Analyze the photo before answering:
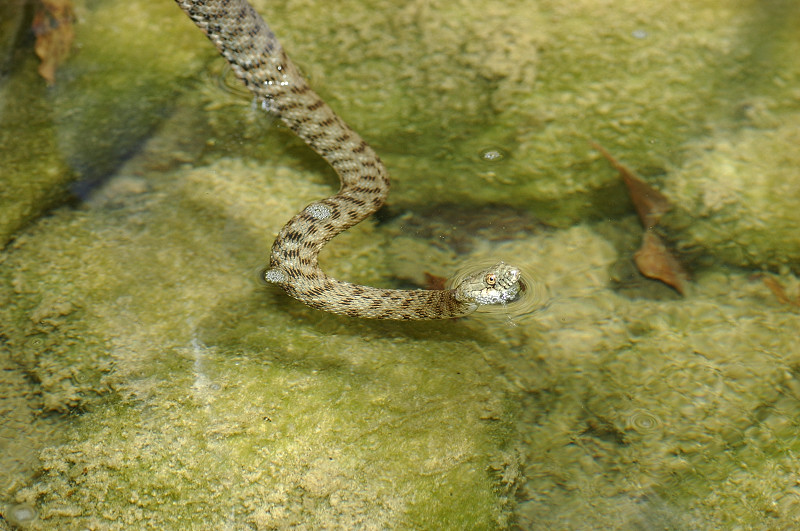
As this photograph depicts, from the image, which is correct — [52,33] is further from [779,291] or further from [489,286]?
[779,291]

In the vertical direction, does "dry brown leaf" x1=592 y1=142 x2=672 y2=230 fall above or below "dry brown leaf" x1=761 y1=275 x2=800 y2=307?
above

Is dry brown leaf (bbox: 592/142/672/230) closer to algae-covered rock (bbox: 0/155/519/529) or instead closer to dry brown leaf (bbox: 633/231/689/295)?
dry brown leaf (bbox: 633/231/689/295)

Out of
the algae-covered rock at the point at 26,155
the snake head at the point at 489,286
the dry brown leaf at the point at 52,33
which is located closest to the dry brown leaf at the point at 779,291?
the snake head at the point at 489,286

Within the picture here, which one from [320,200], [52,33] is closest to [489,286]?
[320,200]

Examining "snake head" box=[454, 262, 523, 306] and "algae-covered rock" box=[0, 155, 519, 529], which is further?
"snake head" box=[454, 262, 523, 306]

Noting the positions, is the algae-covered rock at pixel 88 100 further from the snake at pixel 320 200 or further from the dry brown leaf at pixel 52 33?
the snake at pixel 320 200

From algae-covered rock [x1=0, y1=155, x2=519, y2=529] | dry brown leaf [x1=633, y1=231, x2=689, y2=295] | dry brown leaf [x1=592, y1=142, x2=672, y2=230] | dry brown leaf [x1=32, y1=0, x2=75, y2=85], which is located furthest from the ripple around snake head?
dry brown leaf [x1=32, y1=0, x2=75, y2=85]
